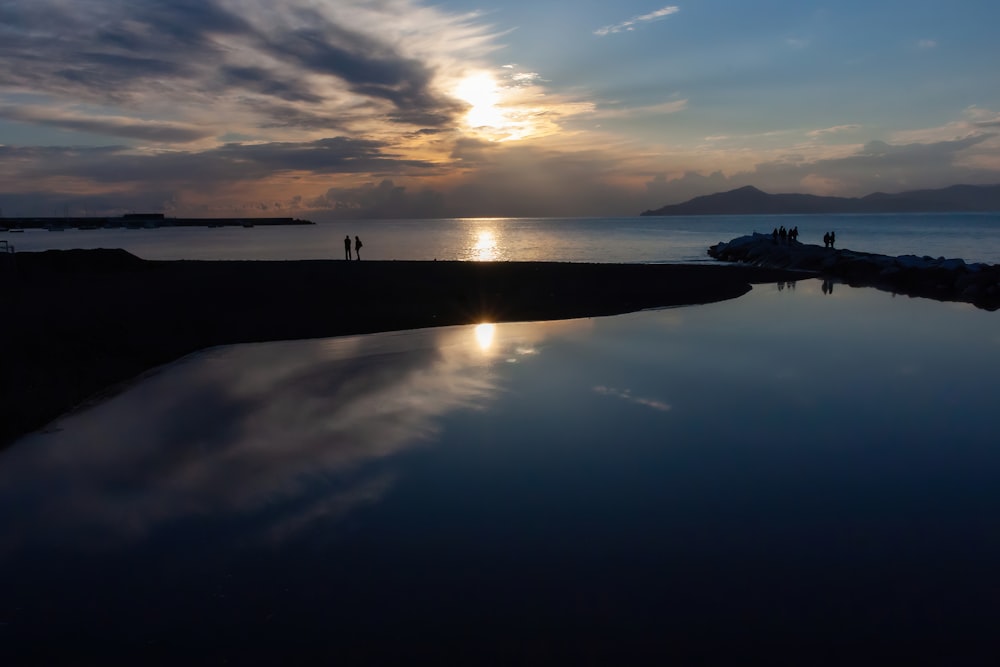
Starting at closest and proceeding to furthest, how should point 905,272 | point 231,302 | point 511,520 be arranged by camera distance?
point 511,520 → point 231,302 → point 905,272

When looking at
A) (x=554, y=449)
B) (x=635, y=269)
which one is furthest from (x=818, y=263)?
(x=554, y=449)

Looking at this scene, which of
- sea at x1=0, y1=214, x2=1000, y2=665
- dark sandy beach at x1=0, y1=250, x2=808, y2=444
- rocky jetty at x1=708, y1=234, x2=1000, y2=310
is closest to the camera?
sea at x1=0, y1=214, x2=1000, y2=665

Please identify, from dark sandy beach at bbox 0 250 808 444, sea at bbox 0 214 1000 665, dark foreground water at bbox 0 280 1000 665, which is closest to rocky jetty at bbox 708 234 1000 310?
dark sandy beach at bbox 0 250 808 444

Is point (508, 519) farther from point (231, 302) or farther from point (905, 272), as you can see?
point (905, 272)

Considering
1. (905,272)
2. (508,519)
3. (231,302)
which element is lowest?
(508,519)

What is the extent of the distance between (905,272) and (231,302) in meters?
37.2

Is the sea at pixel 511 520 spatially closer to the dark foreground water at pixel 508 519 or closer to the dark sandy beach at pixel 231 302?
the dark foreground water at pixel 508 519

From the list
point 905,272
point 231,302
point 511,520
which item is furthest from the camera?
point 905,272

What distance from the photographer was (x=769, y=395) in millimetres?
13508

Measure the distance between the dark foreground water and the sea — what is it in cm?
3

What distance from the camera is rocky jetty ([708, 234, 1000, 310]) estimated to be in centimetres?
3241

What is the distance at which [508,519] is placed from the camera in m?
8.09

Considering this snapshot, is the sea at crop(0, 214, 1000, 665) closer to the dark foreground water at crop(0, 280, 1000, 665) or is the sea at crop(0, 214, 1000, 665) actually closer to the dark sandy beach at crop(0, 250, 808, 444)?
the dark foreground water at crop(0, 280, 1000, 665)

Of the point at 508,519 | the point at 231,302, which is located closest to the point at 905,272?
the point at 231,302
